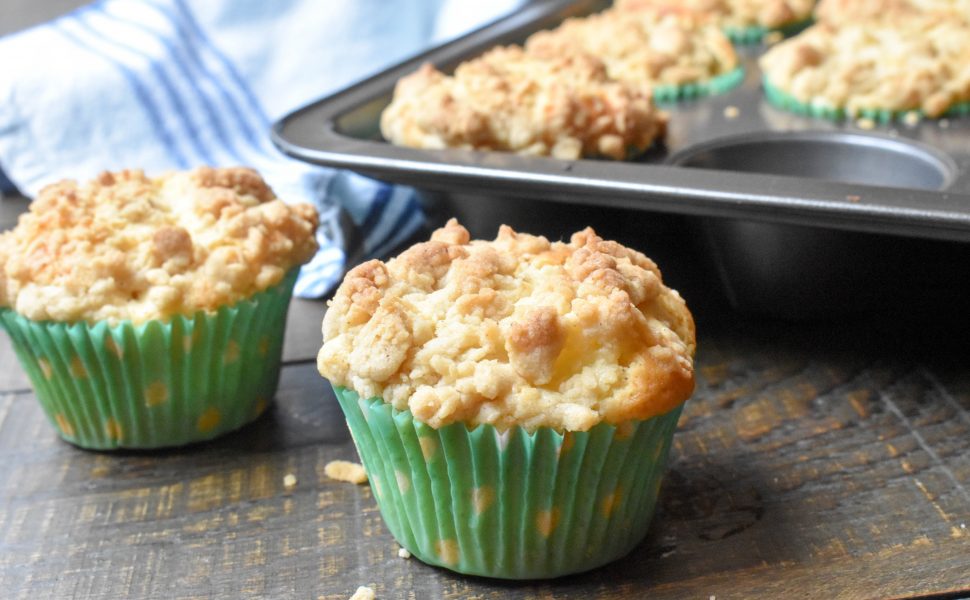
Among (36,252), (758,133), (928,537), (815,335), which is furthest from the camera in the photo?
(758,133)

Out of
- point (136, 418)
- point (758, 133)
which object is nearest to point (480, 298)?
point (136, 418)

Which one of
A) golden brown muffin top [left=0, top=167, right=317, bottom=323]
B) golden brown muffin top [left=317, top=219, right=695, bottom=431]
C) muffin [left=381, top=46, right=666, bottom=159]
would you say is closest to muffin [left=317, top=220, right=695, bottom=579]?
golden brown muffin top [left=317, top=219, right=695, bottom=431]

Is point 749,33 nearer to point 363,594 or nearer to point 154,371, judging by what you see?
point 154,371

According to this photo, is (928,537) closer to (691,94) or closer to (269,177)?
(691,94)

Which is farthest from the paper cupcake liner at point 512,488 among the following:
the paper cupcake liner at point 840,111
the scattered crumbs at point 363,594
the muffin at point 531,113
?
the paper cupcake liner at point 840,111

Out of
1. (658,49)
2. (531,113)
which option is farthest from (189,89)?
(658,49)

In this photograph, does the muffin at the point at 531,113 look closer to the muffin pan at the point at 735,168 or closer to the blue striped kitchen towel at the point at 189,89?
the muffin pan at the point at 735,168
